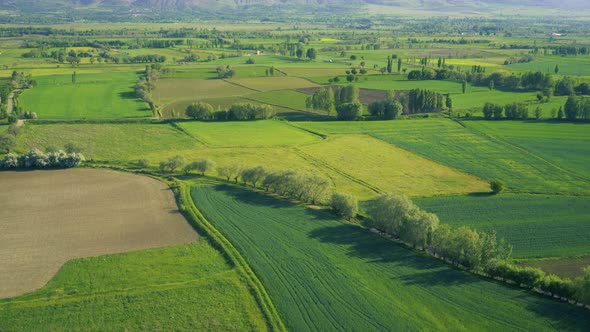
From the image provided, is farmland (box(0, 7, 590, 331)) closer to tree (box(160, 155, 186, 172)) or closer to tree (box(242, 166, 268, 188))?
tree (box(160, 155, 186, 172))

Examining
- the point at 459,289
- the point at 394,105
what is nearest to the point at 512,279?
the point at 459,289

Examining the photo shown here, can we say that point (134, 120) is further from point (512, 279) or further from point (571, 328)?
point (571, 328)

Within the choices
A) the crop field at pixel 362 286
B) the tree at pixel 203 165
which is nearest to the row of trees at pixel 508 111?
the tree at pixel 203 165

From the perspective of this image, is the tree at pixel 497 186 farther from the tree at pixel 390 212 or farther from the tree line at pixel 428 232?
the tree at pixel 390 212

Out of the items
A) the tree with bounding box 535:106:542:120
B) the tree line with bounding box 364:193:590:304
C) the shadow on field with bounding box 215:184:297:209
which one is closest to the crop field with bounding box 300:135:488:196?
the tree line with bounding box 364:193:590:304

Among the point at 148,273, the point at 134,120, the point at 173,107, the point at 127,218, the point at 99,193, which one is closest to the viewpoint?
the point at 148,273

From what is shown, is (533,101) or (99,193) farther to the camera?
(533,101)
